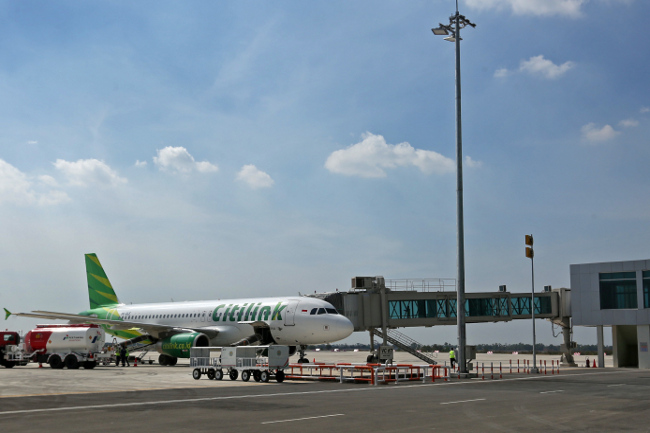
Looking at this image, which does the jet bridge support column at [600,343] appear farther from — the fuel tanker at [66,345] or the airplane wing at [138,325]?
the fuel tanker at [66,345]

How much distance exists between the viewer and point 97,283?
66.1 m

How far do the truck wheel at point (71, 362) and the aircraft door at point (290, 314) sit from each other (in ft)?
48.6

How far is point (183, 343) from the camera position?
155 ft

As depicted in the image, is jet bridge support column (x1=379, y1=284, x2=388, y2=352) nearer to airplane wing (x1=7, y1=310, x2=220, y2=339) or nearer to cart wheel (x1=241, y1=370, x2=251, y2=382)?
airplane wing (x1=7, y1=310, x2=220, y2=339)

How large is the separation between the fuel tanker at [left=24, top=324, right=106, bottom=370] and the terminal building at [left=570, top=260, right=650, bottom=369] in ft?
121

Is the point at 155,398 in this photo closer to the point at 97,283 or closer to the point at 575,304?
the point at 575,304

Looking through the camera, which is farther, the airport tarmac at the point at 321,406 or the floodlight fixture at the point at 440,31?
the floodlight fixture at the point at 440,31

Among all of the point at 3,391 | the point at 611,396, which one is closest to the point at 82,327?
the point at 3,391

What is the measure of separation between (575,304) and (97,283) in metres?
44.6

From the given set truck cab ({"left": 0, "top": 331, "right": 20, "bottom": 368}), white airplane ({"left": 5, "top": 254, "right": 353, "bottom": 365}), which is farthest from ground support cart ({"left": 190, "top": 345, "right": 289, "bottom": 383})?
truck cab ({"left": 0, "top": 331, "right": 20, "bottom": 368})

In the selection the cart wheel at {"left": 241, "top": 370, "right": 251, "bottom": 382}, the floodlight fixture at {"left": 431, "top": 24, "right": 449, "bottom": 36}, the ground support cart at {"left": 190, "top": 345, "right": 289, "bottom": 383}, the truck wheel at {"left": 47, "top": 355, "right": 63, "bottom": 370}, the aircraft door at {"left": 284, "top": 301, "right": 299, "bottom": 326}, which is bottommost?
the truck wheel at {"left": 47, "top": 355, "right": 63, "bottom": 370}

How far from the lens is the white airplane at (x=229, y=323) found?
144 feet

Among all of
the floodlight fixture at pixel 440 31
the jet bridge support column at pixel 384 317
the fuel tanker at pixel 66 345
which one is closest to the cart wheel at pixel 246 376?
the fuel tanker at pixel 66 345

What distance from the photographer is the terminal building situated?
160 ft
